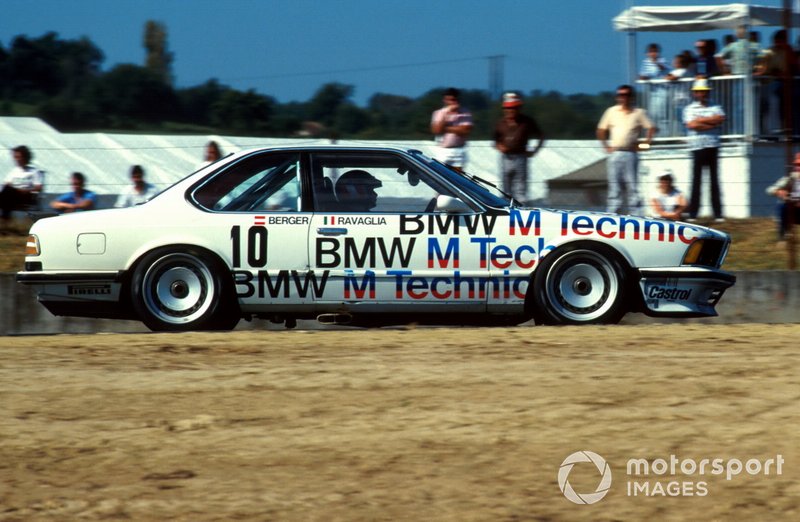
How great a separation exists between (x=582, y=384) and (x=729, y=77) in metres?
11.5

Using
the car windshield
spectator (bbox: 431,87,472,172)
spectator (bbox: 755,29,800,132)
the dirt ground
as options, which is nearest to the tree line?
spectator (bbox: 431,87,472,172)

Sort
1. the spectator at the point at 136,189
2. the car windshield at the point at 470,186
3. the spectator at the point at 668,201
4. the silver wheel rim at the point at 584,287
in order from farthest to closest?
the spectator at the point at 668,201, the spectator at the point at 136,189, the car windshield at the point at 470,186, the silver wheel rim at the point at 584,287

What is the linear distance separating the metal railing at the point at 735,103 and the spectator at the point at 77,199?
816 centimetres

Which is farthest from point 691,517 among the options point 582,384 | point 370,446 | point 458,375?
point 458,375

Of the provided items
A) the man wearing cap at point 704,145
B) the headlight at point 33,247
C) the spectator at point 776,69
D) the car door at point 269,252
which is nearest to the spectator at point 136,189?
the headlight at point 33,247

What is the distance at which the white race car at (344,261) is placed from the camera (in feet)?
28.3

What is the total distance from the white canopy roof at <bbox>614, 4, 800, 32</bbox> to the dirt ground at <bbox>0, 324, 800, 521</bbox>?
38.3 feet

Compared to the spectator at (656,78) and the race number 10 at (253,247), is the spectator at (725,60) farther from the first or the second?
the race number 10 at (253,247)

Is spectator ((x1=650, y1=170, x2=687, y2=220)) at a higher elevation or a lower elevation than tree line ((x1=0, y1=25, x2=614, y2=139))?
lower

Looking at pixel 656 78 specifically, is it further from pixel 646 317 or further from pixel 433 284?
pixel 433 284

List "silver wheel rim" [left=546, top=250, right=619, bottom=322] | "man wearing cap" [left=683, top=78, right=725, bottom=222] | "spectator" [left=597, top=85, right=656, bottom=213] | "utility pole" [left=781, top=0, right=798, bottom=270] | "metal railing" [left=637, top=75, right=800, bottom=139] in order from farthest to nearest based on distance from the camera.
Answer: "metal railing" [left=637, top=75, right=800, bottom=139] < "man wearing cap" [left=683, top=78, right=725, bottom=222] < "spectator" [left=597, top=85, right=656, bottom=213] < "utility pole" [left=781, top=0, right=798, bottom=270] < "silver wheel rim" [left=546, top=250, right=619, bottom=322]

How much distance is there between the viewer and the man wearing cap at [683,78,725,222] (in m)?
14.0

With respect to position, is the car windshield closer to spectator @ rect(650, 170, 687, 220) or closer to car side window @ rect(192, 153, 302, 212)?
car side window @ rect(192, 153, 302, 212)

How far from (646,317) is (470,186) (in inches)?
92.5
